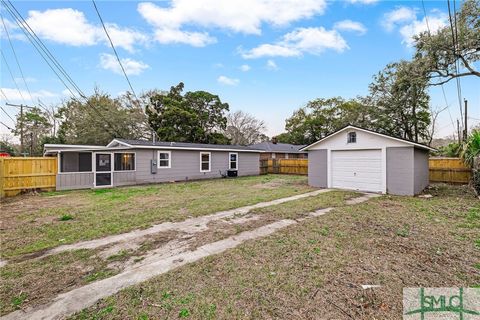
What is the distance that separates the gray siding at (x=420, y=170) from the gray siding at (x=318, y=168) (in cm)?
348

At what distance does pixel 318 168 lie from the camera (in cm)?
1125

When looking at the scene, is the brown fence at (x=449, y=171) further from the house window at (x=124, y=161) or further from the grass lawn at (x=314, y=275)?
the house window at (x=124, y=161)

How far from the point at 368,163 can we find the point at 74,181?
13.7m

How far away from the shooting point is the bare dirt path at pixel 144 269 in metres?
2.25

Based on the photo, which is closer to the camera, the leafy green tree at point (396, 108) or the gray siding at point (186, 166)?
the gray siding at point (186, 166)

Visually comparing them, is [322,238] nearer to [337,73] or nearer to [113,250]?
[113,250]

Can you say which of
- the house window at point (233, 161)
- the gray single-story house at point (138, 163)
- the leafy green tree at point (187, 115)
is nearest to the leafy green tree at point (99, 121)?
the leafy green tree at point (187, 115)

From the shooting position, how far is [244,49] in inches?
566

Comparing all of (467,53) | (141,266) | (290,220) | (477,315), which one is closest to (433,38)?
(467,53)

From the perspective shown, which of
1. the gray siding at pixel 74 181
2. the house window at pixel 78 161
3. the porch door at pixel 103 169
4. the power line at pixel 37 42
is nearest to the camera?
the power line at pixel 37 42

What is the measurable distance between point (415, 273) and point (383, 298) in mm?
930

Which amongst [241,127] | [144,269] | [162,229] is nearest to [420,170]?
[162,229]

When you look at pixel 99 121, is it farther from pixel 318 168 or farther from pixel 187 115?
pixel 318 168

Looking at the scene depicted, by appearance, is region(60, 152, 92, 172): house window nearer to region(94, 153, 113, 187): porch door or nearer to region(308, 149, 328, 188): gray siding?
region(94, 153, 113, 187): porch door
